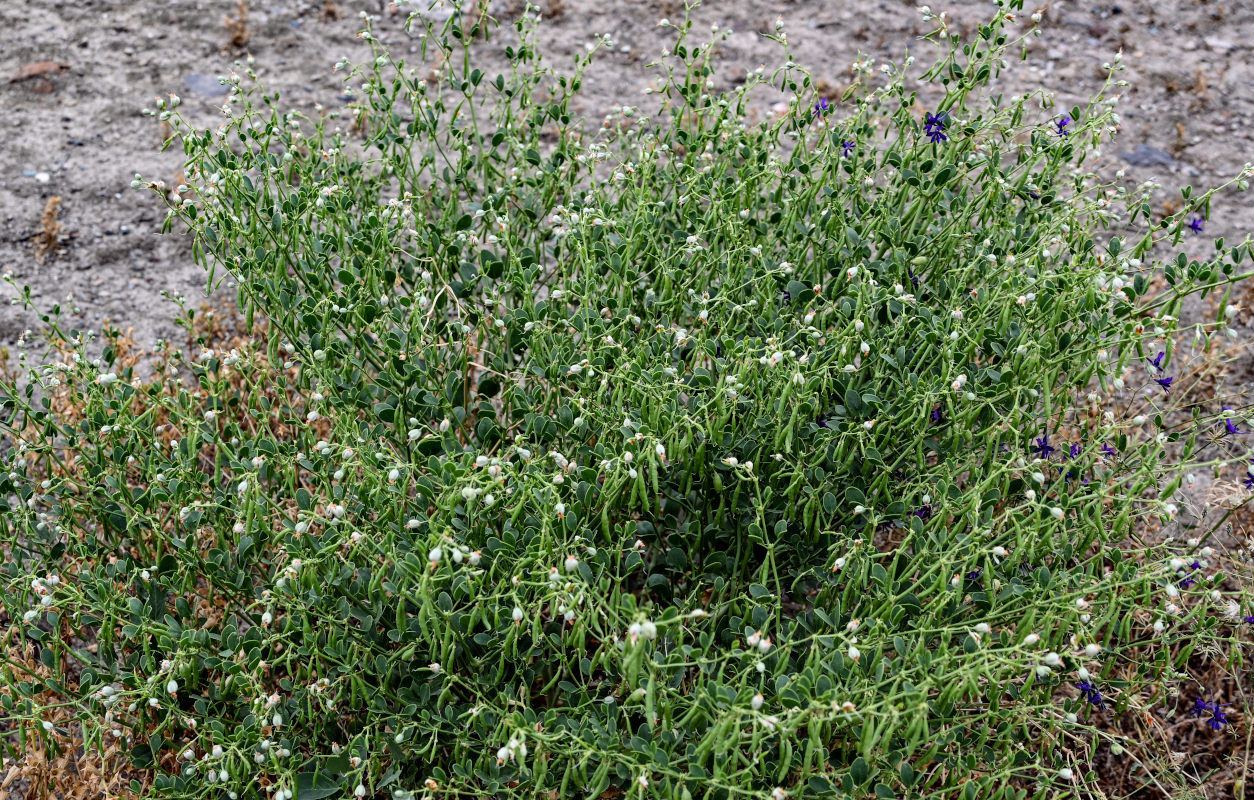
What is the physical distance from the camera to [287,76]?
596 centimetres

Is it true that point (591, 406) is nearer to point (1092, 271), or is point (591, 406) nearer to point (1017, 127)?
point (1092, 271)

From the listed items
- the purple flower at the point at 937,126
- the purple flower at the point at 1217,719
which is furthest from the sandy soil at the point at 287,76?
the purple flower at the point at 1217,719

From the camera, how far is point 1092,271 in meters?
2.47

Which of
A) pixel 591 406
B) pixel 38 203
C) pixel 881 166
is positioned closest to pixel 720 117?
pixel 881 166

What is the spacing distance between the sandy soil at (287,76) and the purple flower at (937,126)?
1817mm

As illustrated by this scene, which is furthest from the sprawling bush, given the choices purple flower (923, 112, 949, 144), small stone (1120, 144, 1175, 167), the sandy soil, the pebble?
the pebble

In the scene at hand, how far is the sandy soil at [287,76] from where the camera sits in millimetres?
4773

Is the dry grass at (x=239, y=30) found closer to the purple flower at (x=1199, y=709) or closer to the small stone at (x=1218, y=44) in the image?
the purple flower at (x=1199, y=709)

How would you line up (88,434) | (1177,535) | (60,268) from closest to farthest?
(88,434) < (1177,535) < (60,268)

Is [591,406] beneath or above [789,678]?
above

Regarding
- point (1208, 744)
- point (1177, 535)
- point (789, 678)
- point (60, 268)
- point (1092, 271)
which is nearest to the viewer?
point (789, 678)

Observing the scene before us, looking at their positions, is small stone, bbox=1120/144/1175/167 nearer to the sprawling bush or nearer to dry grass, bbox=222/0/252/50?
the sprawling bush

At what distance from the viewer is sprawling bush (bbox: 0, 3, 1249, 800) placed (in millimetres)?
2174

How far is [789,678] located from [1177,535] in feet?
6.89
